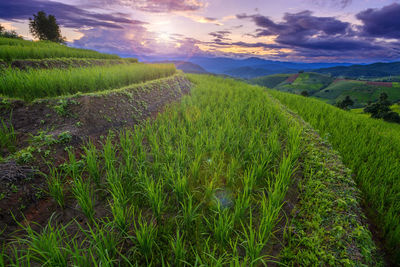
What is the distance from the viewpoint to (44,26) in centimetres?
3666

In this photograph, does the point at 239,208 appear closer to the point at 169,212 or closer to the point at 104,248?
the point at 169,212

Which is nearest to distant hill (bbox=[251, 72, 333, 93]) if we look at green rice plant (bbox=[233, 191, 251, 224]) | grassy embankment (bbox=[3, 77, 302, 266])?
grassy embankment (bbox=[3, 77, 302, 266])

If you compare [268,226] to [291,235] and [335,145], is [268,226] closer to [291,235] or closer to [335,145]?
[291,235]

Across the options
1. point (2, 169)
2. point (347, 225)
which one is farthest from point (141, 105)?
point (347, 225)

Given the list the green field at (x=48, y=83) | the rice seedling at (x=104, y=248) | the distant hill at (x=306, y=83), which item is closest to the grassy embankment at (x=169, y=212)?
the rice seedling at (x=104, y=248)

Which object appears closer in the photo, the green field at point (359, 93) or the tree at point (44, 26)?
the tree at point (44, 26)

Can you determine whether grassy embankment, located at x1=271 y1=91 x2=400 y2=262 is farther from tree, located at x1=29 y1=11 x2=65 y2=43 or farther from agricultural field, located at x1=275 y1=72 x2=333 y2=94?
agricultural field, located at x1=275 y1=72 x2=333 y2=94

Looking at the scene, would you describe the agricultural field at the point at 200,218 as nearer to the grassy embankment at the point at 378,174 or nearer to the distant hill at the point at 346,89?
the grassy embankment at the point at 378,174

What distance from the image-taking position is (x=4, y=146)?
3.02m

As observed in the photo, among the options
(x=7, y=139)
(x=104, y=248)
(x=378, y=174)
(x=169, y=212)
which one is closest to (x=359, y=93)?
(x=378, y=174)

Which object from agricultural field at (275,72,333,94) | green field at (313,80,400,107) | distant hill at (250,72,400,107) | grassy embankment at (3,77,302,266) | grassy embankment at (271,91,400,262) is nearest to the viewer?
grassy embankment at (3,77,302,266)

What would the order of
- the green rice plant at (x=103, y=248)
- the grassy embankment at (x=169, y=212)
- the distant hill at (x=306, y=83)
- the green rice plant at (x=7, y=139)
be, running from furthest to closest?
the distant hill at (x=306, y=83)
the green rice plant at (x=7, y=139)
the grassy embankment at (x=169, y=212)
the green rice plant at (x=103, y=248)

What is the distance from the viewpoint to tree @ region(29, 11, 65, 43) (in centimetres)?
3625

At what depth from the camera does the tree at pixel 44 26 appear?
36250 millimetres
